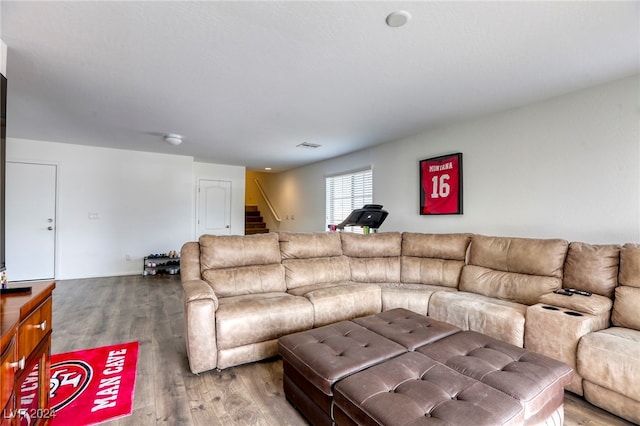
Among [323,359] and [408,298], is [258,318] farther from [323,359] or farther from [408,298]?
[408,298]

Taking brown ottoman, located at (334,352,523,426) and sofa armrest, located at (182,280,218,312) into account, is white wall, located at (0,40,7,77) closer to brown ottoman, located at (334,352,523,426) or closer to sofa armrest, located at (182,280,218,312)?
sofa armrest, located at (182,280,218,312)

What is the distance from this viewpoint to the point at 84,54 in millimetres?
2287

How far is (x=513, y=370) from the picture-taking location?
1490 mm

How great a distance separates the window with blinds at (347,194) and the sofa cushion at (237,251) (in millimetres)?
2758

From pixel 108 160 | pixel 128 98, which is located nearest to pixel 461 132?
pixel 128 98

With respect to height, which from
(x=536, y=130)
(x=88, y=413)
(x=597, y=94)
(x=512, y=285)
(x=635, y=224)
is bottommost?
(x=88, y=413)

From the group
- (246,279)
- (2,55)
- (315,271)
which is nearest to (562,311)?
(315,271)

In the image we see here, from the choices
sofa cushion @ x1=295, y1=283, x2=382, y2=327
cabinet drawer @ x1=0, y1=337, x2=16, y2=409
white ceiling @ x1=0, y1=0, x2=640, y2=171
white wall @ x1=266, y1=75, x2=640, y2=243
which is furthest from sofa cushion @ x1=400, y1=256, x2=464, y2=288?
cabinet drawer @ x1=0, y1=337, x2=16, y2=409

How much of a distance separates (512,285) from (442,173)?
183cm

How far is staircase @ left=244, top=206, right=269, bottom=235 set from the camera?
922 cm

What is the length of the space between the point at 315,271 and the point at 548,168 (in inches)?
106

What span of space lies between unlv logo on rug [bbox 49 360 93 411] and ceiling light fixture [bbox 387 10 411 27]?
10.3ft

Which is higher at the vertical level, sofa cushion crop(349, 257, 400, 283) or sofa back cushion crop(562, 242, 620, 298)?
sofa back cushion crop(562, 242, 620, 298)

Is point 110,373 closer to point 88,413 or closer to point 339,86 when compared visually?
point 88,413
